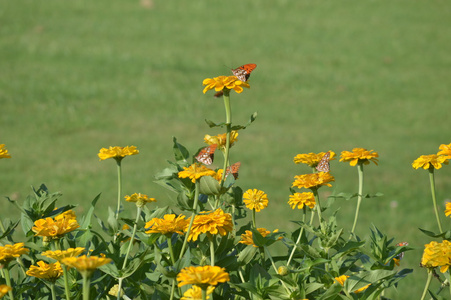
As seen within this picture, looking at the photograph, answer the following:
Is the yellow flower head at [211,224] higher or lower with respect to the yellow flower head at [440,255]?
higher

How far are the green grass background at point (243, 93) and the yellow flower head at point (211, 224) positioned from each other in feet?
7.26

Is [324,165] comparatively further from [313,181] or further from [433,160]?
[433,160]

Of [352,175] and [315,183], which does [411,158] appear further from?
[315,183]

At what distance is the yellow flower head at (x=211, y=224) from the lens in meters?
1.50

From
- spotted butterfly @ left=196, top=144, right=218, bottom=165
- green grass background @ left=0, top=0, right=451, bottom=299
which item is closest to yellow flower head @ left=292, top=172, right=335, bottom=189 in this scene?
spotted butterfly @ left=196, top=144, right=218, bottom=165

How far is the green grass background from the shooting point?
17.9 ft

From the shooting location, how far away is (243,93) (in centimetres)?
884

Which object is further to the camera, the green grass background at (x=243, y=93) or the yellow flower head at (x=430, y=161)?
the green grass background at (x=243, y=93)

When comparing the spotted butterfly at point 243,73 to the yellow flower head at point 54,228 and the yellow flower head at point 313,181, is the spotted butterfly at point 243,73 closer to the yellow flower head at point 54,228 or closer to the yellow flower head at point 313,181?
the yellow flower head at point 313,181

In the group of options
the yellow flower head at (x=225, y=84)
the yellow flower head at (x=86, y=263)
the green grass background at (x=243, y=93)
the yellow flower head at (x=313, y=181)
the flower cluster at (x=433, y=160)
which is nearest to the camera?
the yellow flower head at (x=86, y=263)

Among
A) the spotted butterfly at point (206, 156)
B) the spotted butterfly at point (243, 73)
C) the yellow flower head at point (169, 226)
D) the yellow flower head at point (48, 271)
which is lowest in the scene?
the yellow flower head at point (48, 271)

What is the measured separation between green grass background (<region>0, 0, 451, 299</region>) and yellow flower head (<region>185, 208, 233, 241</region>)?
2212mm

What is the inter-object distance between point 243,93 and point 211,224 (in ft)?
24.3

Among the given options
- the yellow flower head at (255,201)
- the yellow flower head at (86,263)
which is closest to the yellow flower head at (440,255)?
the yellow flower head at (255,201)
